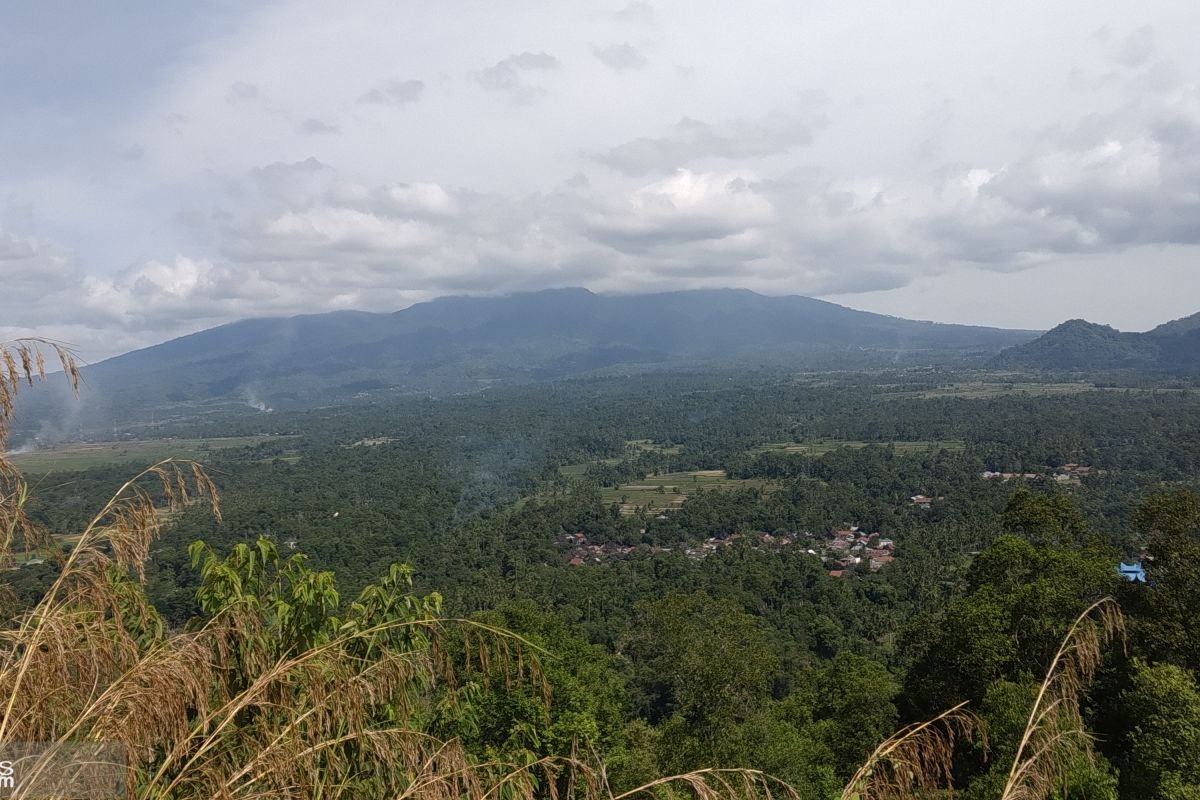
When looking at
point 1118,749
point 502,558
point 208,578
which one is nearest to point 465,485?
point 502,558

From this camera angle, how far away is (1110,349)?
159 metres

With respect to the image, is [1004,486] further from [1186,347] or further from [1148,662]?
[1186,347]

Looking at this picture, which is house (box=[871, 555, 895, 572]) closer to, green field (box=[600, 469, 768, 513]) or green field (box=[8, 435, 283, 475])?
green field (box=[600, 469, 768, 513])

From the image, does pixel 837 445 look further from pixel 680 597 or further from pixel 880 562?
pixel 680 597

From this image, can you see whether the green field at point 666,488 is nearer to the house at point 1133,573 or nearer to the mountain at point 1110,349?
the house at point 1133,573

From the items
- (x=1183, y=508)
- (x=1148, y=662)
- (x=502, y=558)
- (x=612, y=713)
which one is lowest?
(x=502, y=558)

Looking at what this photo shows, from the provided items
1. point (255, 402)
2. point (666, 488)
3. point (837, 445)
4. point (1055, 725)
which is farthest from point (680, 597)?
point (255, 402)

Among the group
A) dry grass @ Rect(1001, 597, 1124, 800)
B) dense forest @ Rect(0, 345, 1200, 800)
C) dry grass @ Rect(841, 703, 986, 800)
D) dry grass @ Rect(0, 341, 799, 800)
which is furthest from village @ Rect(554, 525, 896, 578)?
dry grass @ Rect(0, 341, 799, 800)

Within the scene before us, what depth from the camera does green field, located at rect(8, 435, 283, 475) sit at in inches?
2726

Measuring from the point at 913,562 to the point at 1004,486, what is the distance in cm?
1663

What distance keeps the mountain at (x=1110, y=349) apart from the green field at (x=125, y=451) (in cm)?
15789

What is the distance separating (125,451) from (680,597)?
283 feet

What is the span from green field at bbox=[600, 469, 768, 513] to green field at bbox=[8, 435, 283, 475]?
146 ft

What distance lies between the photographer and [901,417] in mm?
81062
